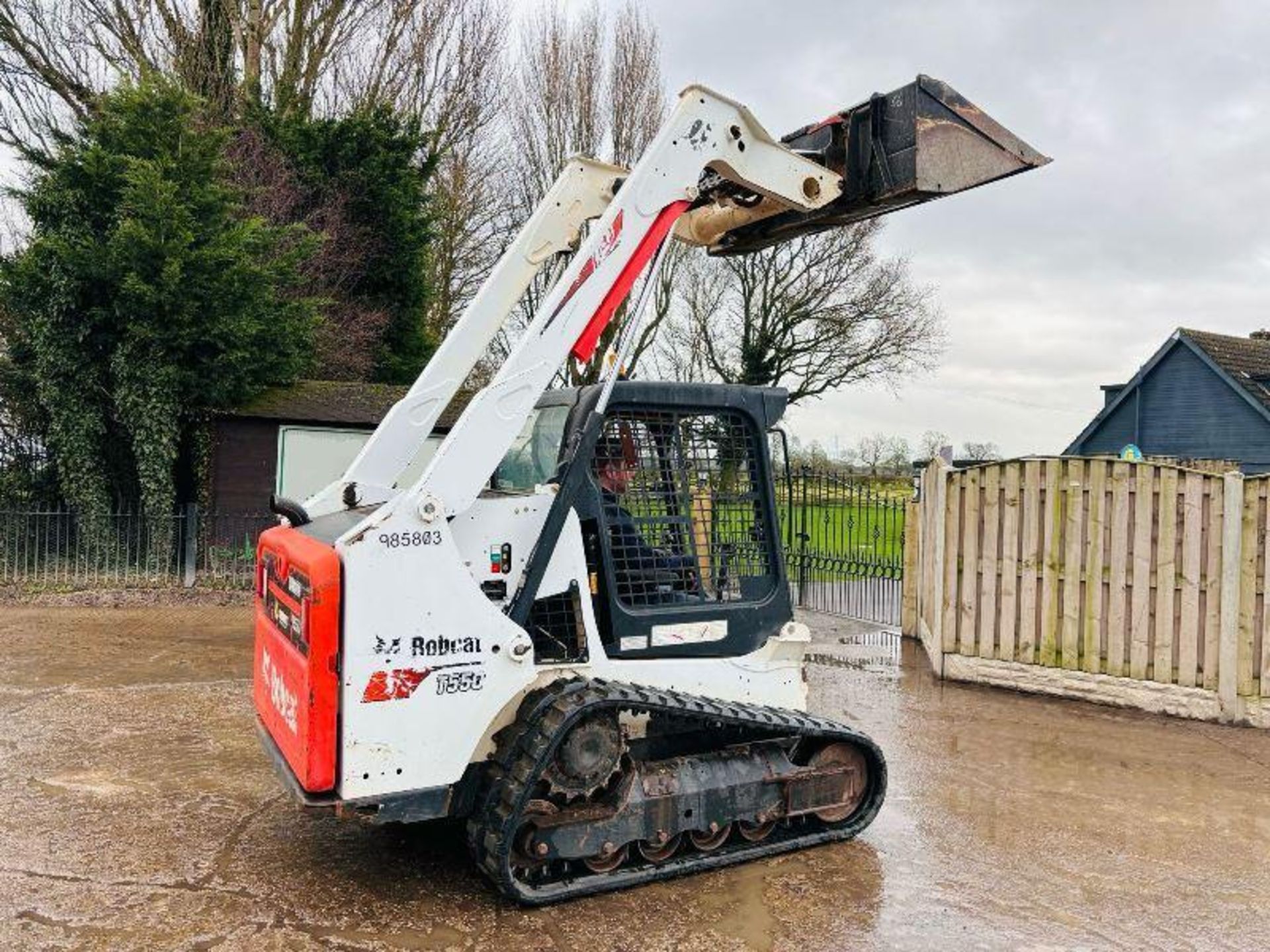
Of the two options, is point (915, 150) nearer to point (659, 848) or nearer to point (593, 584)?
point (593, 584)

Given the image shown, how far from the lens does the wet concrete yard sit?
3.97 metres

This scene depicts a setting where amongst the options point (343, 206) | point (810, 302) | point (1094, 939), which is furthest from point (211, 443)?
point (810, 302)

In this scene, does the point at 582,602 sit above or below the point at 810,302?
below

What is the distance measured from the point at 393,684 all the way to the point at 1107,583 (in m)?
6.39

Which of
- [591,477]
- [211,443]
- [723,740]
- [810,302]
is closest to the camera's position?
[591,477]

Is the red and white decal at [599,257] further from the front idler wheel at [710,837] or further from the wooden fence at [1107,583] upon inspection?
the wooden fence at [1107,583]

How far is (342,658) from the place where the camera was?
3.75m

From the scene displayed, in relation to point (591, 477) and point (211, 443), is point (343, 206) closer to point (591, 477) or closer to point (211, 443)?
point (211, 443)

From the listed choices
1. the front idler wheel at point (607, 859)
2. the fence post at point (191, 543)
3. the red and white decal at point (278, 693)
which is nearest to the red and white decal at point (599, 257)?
the red and white decal at point (278, 693)

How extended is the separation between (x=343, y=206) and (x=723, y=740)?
17352 millimetres

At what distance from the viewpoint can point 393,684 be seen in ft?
12.6

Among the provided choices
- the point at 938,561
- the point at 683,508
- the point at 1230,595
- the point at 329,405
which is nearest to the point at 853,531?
the point at 938,561

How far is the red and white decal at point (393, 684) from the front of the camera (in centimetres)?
379

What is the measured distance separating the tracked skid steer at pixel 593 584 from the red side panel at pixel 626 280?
1cm
